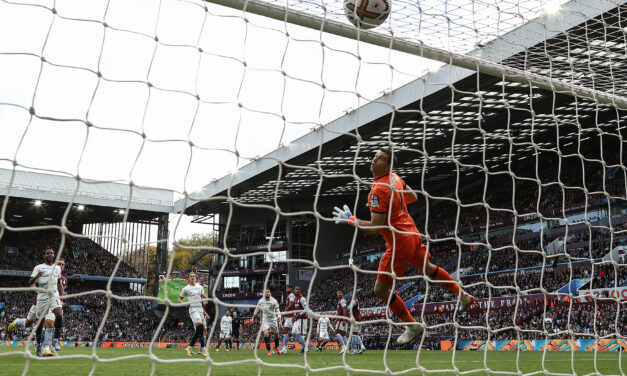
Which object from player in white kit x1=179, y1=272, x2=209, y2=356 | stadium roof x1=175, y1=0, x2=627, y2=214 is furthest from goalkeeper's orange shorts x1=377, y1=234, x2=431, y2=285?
player in white kit x1=179, y1=272, x2=209, y2=356

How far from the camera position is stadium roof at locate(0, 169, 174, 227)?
1342 inches

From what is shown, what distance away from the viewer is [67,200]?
112 feet

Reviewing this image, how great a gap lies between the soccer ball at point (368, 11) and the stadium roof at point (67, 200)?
28057 millimetres

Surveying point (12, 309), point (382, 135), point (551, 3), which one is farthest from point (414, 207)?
point (551, 3)

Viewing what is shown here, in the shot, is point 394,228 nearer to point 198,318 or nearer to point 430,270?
point 430,270

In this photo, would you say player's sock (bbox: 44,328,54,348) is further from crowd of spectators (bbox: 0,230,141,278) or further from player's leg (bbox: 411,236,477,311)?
crowd of spectators (bbox: 0,230,141,278)

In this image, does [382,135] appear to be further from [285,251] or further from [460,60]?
[460,60]

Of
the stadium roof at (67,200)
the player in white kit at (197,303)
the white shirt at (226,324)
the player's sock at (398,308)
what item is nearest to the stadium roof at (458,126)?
the player's sock at (398,308)

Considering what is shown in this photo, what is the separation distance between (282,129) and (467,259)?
27.8 m

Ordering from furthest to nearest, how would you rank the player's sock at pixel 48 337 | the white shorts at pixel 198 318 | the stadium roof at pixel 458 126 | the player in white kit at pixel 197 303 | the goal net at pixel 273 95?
the white shorts at pixel 198 318 → the player in white kit at pixel 197 303 → the player's sock at pixel 48 337 → the stadium roof at pixel 458 126 → the goal net at pixel 273 95

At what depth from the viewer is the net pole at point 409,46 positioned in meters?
4.01

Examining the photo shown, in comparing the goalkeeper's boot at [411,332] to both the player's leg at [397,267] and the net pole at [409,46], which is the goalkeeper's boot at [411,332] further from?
the net pole at [409,46]

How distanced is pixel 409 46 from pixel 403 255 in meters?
1.75

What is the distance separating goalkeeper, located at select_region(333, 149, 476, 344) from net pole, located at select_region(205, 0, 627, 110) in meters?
0.91
